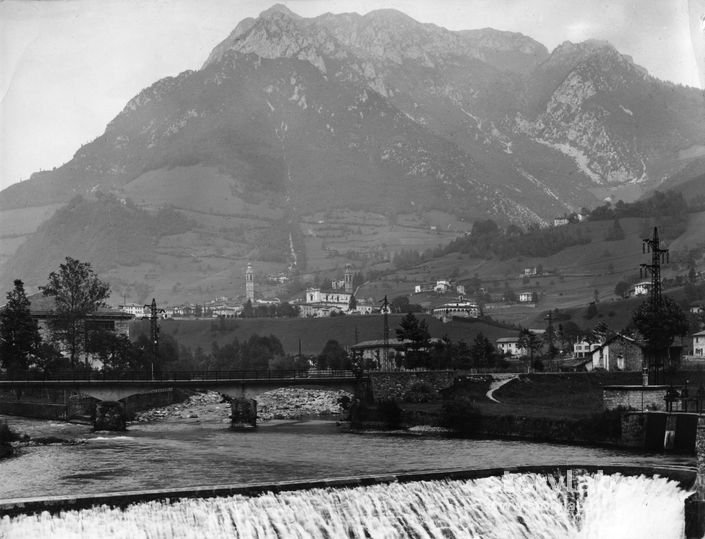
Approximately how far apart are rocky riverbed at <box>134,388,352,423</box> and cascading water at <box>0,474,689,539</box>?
212 ft

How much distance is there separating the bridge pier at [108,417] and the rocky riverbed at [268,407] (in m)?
18.8

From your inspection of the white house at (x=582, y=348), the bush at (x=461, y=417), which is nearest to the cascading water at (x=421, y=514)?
the bush at (x=461, y=417)

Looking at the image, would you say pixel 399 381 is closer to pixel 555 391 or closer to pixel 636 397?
pixel 555 391

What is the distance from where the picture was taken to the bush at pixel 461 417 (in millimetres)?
90875

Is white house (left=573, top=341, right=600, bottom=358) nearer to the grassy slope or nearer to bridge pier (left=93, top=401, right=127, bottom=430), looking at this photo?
the grassy slope

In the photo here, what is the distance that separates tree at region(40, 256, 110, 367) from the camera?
136m

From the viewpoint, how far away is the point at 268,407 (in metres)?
132

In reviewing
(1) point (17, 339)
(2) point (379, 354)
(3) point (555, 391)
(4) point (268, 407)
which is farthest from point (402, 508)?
(2) point (379, 354)

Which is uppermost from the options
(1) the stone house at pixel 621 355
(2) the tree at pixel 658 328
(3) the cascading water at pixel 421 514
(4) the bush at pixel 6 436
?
(2) the tree at pixel 658 328

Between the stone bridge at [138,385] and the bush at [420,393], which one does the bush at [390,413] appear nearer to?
the bush at [420,393]

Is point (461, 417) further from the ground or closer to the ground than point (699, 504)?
further from the ground

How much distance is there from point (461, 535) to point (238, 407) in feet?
195

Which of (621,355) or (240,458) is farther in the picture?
(621,355)

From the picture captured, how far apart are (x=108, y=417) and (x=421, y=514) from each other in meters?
52.3
